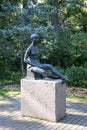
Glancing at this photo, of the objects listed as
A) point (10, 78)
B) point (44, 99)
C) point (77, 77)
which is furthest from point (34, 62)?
point (10, 78)

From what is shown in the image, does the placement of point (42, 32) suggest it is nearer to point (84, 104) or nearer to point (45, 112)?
point (84, 104)

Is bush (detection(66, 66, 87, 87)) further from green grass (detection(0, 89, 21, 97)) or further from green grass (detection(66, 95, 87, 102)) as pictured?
green grass (detection(0, 89, 21, 97))

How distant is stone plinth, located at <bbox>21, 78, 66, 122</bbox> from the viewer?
6.98 m

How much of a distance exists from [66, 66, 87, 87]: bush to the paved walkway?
2.69 metres

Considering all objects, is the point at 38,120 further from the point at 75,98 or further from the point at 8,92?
the point at 8,92

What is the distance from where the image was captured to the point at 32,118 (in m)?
7.31

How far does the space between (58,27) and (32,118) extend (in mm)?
8413

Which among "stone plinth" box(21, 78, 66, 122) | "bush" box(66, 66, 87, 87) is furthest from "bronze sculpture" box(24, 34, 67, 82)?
"bush" box(66, 66, 87, 87)

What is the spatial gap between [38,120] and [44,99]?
53 centimetres

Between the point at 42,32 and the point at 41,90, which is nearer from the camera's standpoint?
the point at 41,90

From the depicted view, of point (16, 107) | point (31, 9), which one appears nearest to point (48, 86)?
point (16, 107)

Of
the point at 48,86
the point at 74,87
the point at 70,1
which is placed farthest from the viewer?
the point at 70,1

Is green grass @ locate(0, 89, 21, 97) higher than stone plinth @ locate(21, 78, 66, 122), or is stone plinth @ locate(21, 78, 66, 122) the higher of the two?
stone plinth @ locate(21, 78, 66, 122)

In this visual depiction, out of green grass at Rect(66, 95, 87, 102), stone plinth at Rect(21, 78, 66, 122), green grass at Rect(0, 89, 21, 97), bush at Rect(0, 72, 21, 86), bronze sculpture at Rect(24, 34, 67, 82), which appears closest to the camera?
stone plinth at Rect(21, 78, 66, 122)
